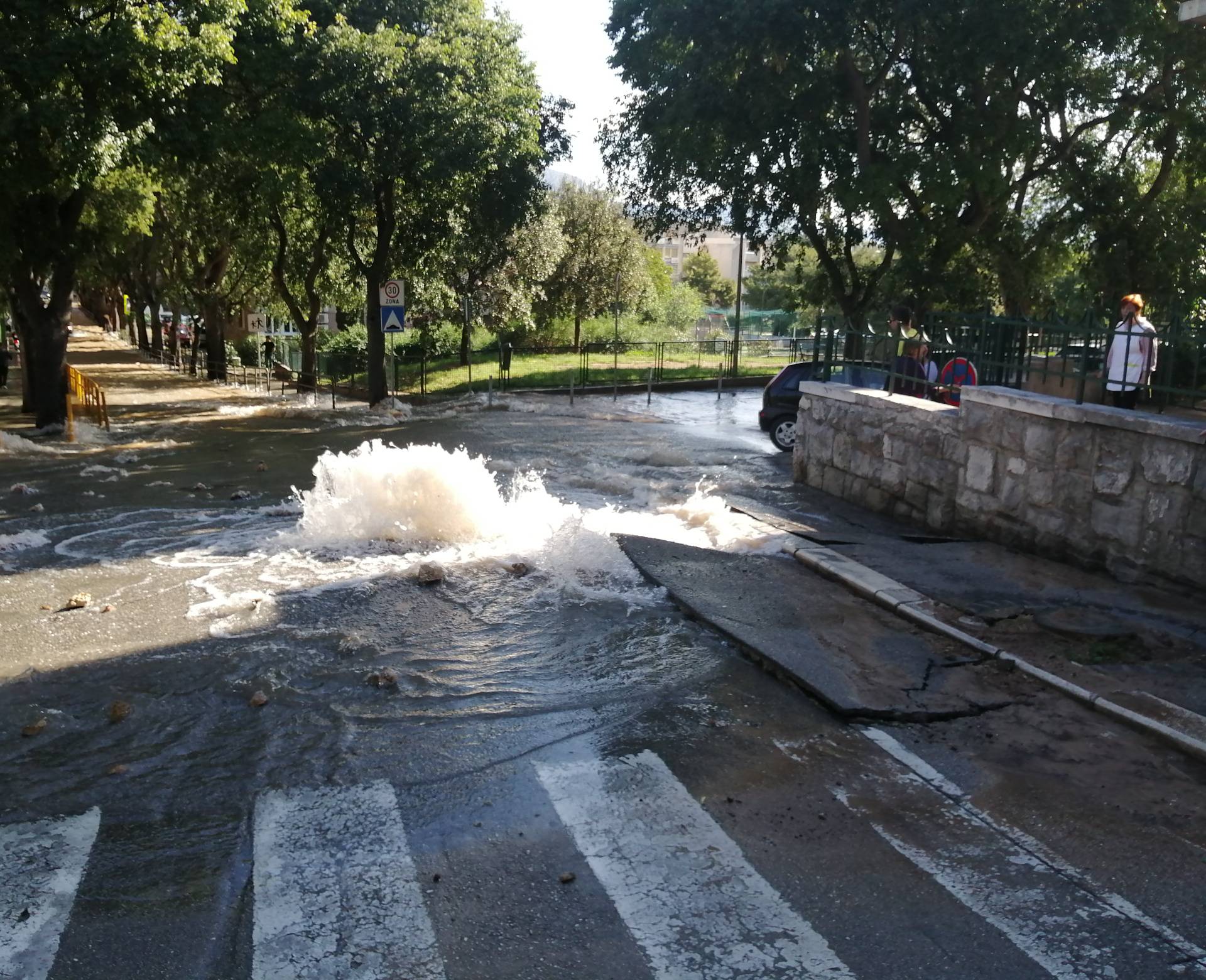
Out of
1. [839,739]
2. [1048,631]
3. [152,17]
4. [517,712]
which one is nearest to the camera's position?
[839,739]

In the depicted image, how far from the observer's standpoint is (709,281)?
119 meters

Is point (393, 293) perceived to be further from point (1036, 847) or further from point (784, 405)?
point (1036, 847)

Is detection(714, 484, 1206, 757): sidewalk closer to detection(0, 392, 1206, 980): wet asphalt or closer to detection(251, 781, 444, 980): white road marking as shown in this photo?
detection(0, 392, 1206, 980): wet asphalt

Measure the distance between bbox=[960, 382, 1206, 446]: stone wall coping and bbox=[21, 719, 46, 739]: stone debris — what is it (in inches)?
318

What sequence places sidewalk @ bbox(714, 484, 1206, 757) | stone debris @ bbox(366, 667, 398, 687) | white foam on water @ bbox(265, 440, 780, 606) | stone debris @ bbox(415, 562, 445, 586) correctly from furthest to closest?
white foam on water @ bbox(265, 440, 780, 606) < stone debris @ bbox(415, 562, 445, 586) < stone debris @ bbox(366, 667, 398, 687) < sidewalk @ bbox(714, 484, 1206, 757)

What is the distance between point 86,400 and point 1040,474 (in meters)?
22.5

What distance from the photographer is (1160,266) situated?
2497 cm

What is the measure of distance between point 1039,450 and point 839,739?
5.06 meters

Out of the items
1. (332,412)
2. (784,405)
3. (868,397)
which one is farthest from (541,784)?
Answer: (332,412)

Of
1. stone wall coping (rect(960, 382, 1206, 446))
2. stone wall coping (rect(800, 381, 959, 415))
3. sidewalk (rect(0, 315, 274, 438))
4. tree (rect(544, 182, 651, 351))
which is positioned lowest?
sidewalk (rect(0, 315, 274, 438))

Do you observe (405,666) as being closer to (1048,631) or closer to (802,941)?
(802,941)

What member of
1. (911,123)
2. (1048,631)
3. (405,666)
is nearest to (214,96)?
(911,123)

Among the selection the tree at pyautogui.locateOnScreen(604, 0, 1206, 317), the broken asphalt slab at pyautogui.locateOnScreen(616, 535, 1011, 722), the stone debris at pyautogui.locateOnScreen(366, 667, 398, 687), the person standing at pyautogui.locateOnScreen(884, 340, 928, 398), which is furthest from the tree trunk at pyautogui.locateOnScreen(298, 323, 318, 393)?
the stone debris at pyautogui.locateOnScreen(366, 667, 398, 687)

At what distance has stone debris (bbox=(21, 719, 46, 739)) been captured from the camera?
602cm
